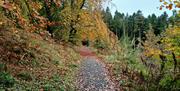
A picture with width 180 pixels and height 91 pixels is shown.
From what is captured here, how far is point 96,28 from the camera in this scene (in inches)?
1210

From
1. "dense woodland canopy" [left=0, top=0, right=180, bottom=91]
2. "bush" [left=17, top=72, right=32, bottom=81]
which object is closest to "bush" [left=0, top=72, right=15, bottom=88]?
"dense woodland canopy" [left=0, top=0, right=180, bottom=91]

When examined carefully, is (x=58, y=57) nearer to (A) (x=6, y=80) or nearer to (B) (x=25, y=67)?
(B) (x=25, y=67)

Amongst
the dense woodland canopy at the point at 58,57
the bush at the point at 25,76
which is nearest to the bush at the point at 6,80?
the dense woodland canopy at the point at 58,57

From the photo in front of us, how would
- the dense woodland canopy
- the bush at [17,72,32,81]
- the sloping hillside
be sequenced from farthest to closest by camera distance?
1. the bush at [17,72,32,81]
2. the sloping hillside
3. the dense woodland canopy

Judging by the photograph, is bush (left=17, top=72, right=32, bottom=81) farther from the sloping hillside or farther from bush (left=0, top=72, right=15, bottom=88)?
bush (left=0, top=72, right=15, bottom=88)

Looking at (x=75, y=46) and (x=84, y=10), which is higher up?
(x=84, y=10)

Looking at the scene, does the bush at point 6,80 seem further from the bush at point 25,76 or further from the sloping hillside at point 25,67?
the bush at point 25,76

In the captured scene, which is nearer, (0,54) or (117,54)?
(0,54)

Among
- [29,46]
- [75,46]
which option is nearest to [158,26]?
[75,46]

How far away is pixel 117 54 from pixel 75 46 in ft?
25.3

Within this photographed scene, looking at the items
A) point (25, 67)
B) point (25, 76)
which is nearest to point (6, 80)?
point (25, 76)

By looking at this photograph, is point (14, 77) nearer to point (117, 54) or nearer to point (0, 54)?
point (0, 54)

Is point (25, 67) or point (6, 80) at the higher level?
point (6, 80)

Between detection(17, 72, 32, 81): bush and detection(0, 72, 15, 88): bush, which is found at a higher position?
detection(0, 72, 15, 88): bush
